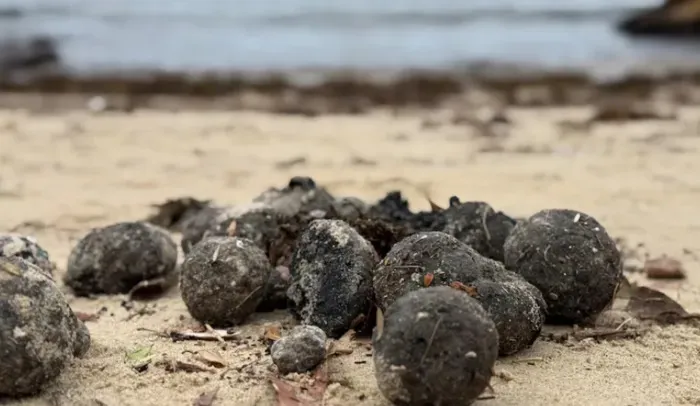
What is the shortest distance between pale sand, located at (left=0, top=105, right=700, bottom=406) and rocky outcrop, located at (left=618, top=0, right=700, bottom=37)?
42.6ft

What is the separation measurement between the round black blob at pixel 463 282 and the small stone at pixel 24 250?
137cm

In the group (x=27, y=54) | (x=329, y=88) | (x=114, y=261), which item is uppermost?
(x=114, y=261)

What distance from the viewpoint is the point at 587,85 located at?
541 inches

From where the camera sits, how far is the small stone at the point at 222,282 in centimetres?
299

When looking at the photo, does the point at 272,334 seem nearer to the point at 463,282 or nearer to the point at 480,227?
the point at 463,282

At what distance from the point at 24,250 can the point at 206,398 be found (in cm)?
126

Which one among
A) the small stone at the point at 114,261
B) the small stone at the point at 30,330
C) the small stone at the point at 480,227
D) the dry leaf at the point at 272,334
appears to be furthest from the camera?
the small stone at the point at 114,261

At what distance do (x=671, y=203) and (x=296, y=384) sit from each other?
3541mm

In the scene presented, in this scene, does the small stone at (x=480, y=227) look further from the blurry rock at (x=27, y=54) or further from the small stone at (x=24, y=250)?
the blurry rock at (x=27, y=54)

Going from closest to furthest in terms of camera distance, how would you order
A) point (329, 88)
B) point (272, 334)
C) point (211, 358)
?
point (211, 358)
point (272, 334)
point (329, 88)

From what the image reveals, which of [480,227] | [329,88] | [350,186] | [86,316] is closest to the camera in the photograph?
[86,316]

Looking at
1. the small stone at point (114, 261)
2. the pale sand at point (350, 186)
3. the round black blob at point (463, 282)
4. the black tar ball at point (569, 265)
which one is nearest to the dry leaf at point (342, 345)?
the pale sand at point (350, 186)

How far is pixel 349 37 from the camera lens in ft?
76.6

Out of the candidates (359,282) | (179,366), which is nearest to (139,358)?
(179,366)
